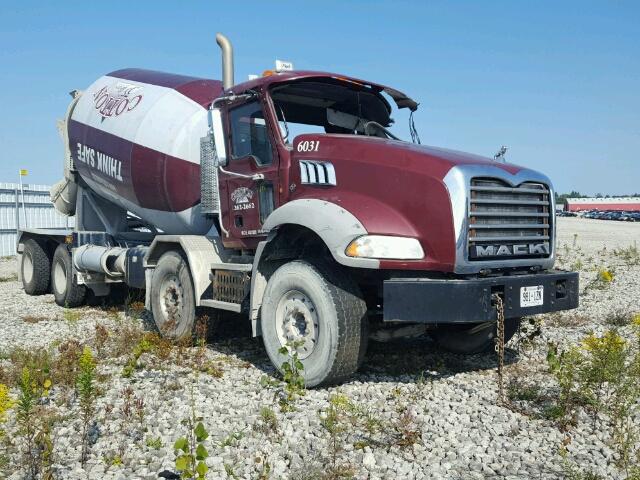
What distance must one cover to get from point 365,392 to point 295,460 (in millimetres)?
1481

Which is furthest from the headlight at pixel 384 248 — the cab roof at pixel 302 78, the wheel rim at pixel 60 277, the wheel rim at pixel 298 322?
the wheel rim at pixel 60 277

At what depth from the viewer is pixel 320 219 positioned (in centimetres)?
484

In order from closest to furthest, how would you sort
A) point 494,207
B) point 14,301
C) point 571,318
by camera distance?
point 494,207 → point 571,318 → point 14,301

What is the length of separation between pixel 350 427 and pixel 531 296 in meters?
1.88

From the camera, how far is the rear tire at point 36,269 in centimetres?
1134

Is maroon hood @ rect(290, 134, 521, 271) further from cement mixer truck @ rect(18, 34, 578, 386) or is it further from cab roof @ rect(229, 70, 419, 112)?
cab roof @ rect(229, 70, 419, 112)

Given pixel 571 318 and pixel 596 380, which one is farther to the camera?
pixel 571 318

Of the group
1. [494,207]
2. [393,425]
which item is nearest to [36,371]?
[393,425]

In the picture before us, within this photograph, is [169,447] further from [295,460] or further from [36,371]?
[36,371]

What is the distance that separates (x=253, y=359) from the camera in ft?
20.5

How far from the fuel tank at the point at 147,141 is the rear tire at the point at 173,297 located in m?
0.72

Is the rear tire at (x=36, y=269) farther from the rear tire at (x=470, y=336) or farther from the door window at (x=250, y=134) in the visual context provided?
the rear tire at (x=470, y=336)

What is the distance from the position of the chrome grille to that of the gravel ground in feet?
3.92

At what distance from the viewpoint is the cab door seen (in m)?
5.86
